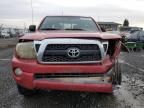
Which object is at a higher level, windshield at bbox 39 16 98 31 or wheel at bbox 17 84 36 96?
windshield at bbox 39 16 98 31

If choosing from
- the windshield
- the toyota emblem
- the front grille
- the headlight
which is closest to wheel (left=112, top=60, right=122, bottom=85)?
the front grille

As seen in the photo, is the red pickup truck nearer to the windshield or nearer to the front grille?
the front grille

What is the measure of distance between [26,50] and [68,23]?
2200 mm

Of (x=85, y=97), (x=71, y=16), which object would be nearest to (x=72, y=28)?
(x=71, y=16)

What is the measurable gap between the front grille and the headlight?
0.89ft

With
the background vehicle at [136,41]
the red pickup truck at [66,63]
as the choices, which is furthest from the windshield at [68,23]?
the background vehicle at [136,41]

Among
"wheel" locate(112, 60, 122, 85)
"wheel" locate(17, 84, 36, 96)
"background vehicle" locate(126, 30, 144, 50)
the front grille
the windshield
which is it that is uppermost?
the windshield

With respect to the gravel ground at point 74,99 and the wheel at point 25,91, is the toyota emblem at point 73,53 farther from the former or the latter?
the wheel at point 25,91

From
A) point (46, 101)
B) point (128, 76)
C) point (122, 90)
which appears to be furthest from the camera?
point (128, 76)

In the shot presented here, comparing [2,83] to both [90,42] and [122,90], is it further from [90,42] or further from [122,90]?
[90,42]

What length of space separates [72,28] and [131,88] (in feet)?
6.26

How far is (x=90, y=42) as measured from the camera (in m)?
5.96

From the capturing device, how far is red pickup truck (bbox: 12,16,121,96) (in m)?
5.80

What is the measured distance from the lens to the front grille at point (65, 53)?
5898mm
